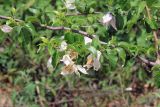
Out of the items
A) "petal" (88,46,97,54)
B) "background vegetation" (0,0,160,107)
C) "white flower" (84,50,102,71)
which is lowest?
"background vegetation" (0,0,160,107)

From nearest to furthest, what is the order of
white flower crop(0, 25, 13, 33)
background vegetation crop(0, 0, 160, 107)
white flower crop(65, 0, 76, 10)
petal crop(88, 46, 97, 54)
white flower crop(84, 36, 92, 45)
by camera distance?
petal crop(88, 46, 97, 54) < white flower crop(84, 36, 92, 45) < white flower crop(0, 25, 13, 33) < white flower crop(65, 0, 76, 10) < background vegetation crop(0, 0, 160, 107)

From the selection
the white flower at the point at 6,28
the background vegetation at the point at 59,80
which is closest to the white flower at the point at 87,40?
the white flower at the point at 6,28

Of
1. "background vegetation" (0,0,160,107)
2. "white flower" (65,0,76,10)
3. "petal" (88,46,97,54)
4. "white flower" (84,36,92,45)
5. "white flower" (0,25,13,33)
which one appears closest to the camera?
"petal" (88,46,97,54)

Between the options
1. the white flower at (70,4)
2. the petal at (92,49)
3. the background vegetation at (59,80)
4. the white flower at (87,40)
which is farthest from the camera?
the background vegetation at (59,80)

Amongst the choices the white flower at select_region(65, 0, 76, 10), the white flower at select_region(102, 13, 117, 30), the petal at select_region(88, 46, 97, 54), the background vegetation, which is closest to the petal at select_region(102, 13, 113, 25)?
the white flower at select_region(102, 13, 117, 30)

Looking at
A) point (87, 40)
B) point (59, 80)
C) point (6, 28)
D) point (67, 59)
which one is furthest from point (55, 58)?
point (59, 80)

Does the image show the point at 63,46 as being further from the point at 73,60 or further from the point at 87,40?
the point at 87,40

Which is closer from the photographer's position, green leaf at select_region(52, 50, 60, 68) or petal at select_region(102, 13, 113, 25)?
green leaf at select_region(52, 50, 60, 68)

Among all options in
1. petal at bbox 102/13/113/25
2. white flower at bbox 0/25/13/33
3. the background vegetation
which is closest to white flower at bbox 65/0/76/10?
petal at bbox 102/13/113/25

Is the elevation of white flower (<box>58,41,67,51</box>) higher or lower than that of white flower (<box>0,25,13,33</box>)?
lower

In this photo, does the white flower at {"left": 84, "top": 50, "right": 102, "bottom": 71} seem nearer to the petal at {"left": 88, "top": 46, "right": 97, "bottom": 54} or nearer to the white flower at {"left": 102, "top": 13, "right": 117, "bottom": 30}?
the petal at {"left": 88, "top": 46, "right": 97, "bottom": 54}

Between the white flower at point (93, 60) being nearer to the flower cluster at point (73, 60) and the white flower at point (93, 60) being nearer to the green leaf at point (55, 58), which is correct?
the flower cluster at point (73, 60)

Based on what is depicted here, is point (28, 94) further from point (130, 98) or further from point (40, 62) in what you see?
point (130, 98)
